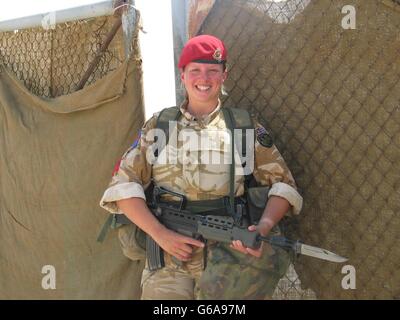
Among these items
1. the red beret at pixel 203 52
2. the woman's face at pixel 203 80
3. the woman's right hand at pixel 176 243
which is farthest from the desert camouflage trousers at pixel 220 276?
the red beret at pixel 203 52

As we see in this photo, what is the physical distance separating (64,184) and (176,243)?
129 cm

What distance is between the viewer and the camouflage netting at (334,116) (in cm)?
258

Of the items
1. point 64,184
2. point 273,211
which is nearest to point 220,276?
point 273,211

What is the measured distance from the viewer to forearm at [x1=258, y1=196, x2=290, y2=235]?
7.98 ft

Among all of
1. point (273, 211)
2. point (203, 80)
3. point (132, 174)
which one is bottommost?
point (273, 211)

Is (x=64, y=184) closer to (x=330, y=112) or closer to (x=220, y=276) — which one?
(x=220, y=276)

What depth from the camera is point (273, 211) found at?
2479 mm

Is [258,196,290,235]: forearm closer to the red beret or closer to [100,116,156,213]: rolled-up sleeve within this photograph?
[100,116,156,213]: rolled-up sleeve

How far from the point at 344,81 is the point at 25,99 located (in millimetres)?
2000

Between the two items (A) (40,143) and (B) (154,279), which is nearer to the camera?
(B) (154,279)

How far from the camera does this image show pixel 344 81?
2.69 metres
